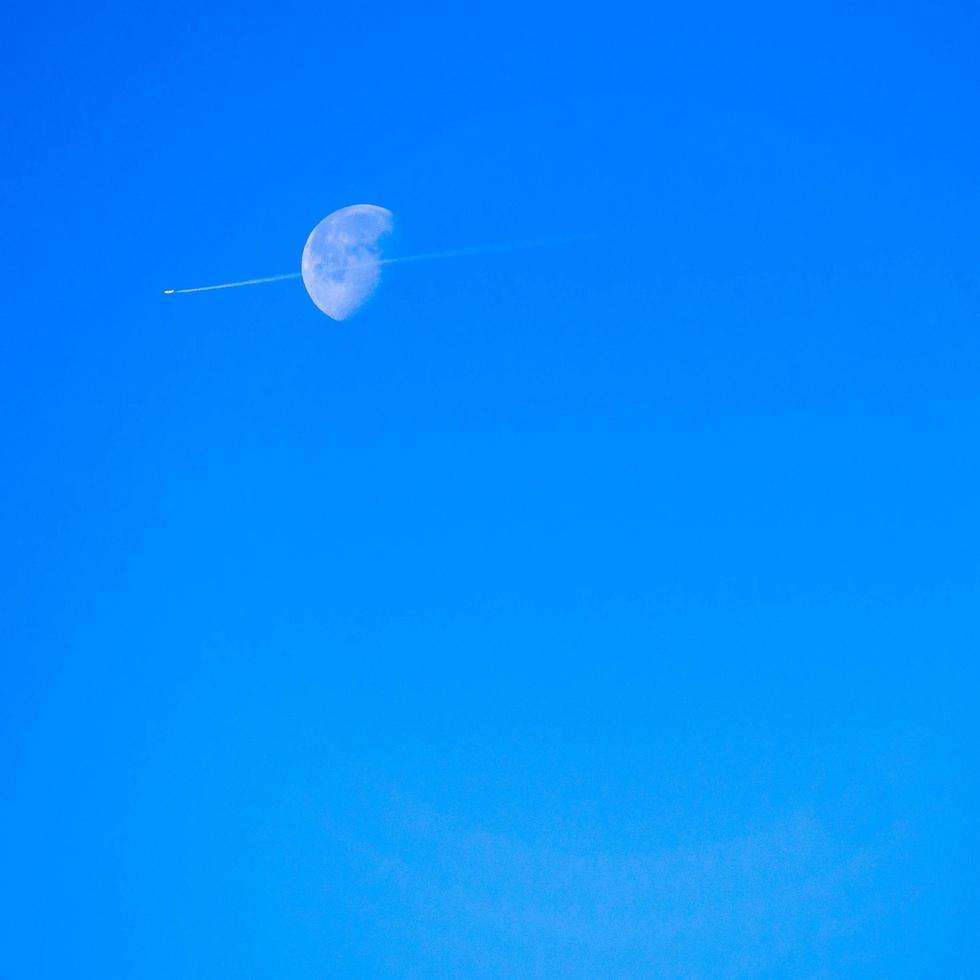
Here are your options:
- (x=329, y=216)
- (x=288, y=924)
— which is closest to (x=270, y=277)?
(x=329, y=216)

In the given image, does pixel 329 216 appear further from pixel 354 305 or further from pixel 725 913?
pixel 725 913

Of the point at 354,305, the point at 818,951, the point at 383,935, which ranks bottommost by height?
the point at 818,951

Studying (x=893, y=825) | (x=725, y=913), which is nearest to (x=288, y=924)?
(x=725, y=913)

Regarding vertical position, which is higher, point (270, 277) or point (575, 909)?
point (270, 277)

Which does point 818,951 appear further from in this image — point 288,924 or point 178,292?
point 178,292

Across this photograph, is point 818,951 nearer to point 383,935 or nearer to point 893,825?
point 893,825

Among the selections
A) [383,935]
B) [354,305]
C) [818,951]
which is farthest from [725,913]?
[354,305]

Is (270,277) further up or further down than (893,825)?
further up
